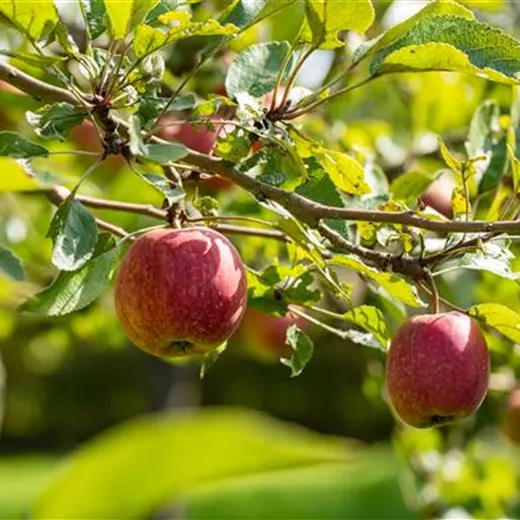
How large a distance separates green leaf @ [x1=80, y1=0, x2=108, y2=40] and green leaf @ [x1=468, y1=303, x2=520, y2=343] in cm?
39

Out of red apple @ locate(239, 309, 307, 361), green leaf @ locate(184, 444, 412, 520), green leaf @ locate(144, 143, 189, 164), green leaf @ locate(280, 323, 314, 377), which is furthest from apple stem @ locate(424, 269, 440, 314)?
green leaf @ locate(184, 444, 412, 520)

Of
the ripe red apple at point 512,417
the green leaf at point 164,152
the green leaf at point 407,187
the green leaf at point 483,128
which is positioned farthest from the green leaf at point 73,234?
the ripe red apple at point 512,417

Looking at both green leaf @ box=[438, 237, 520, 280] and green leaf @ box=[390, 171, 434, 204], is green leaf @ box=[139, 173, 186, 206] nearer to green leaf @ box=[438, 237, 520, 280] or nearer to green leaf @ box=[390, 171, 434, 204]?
green leaf @ box=[438, 237, 520, 280]

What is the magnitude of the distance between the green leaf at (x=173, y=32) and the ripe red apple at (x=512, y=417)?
3.62 feet

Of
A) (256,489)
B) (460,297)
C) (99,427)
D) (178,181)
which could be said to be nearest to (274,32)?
(460,297)

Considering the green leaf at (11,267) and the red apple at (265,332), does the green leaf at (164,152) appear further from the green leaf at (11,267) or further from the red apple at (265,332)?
the red apple at (265,332)

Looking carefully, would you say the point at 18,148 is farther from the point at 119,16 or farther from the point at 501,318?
the point at 501,318

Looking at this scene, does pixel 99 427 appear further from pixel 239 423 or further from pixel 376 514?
pixel 239 423

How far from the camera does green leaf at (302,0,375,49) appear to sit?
3.22 ft

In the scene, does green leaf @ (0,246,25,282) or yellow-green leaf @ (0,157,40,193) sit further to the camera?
green leaf @ (0,246,25,282)

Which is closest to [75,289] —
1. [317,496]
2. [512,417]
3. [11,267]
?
[11,267]

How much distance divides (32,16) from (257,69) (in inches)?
9.1

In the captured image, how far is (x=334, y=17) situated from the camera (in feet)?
3.27

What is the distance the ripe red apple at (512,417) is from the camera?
1947 mm
